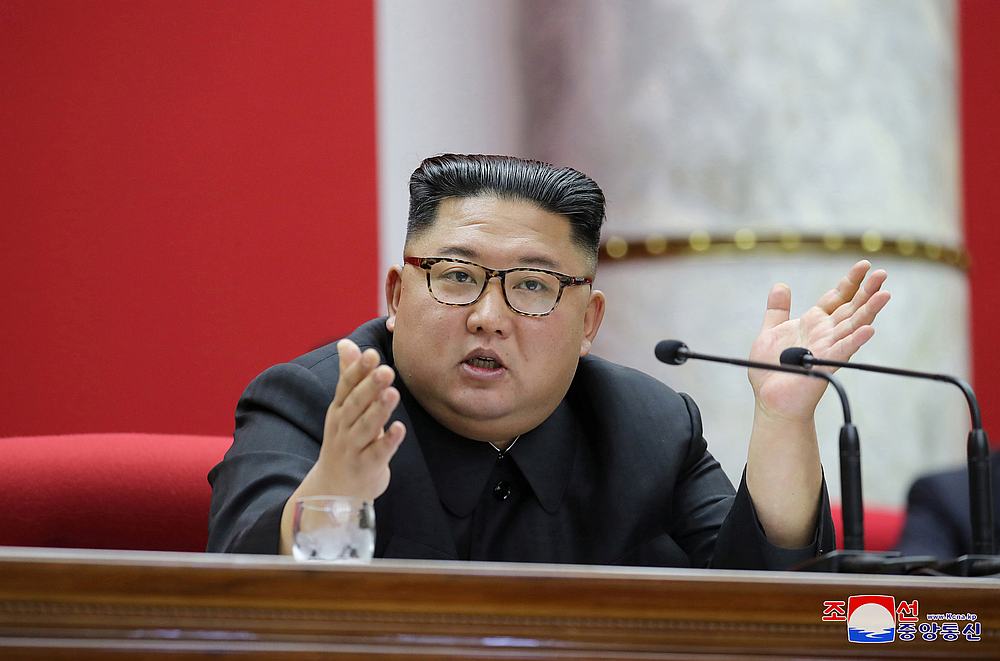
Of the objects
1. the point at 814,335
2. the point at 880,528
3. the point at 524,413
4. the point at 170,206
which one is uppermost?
the point at 170,206

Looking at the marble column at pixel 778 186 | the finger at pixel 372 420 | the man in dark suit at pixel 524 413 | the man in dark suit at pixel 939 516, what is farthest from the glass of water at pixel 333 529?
the marble column at pixel 778 186

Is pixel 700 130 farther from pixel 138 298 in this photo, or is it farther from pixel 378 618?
pixel 378 618

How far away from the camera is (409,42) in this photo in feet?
12.0

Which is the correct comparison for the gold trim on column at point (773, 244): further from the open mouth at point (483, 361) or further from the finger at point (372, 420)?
the finger at point (372, 420)

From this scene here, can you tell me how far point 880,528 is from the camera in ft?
8.24

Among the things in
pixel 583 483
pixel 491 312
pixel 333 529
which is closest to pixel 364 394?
pixel 333 529

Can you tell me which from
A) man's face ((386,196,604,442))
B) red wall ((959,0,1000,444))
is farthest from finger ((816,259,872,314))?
red wall ((959,0,1000,444))

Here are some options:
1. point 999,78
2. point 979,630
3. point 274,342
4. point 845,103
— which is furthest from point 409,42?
point 979,630

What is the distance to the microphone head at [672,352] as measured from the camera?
171 cm

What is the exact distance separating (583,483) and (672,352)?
0.32m

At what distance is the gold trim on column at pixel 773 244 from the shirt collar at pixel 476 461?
53.7 inches

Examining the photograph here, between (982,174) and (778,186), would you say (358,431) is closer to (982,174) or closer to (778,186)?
(778,186)

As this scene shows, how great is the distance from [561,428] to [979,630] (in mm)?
916

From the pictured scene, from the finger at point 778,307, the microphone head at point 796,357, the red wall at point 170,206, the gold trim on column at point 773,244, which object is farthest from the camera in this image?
the gold trim on column at point 773,244
